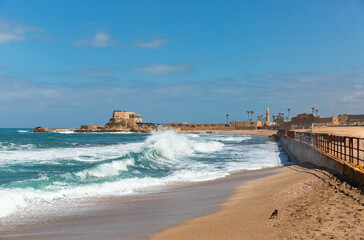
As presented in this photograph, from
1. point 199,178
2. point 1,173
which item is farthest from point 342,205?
point 1,173

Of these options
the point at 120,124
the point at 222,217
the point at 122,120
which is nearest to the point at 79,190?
the point at 222,217

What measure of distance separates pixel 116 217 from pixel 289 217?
10.9 feet

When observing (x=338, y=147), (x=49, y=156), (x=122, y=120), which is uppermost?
(x=122, y=120)

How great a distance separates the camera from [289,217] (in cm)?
549

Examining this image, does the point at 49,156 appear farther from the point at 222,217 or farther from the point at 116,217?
the point at 222,217

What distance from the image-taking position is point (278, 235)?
4648mm

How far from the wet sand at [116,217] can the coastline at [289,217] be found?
0.47 m

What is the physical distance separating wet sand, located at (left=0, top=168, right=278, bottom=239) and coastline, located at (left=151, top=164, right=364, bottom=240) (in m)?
0.47

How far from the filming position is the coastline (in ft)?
15.3

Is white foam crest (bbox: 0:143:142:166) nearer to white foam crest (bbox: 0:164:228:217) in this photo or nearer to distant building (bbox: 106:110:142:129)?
white foam crest (bbox: 0:164:228:217)

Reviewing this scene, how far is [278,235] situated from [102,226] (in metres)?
3.12

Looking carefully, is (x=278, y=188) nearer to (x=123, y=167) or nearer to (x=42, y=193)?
(x=42, y=193)

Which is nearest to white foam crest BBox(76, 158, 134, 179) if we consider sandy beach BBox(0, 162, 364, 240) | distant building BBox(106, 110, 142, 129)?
sandy beach BBox(0, 162, 364, 240)

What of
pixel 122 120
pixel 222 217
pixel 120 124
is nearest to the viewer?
pixel 222 217
